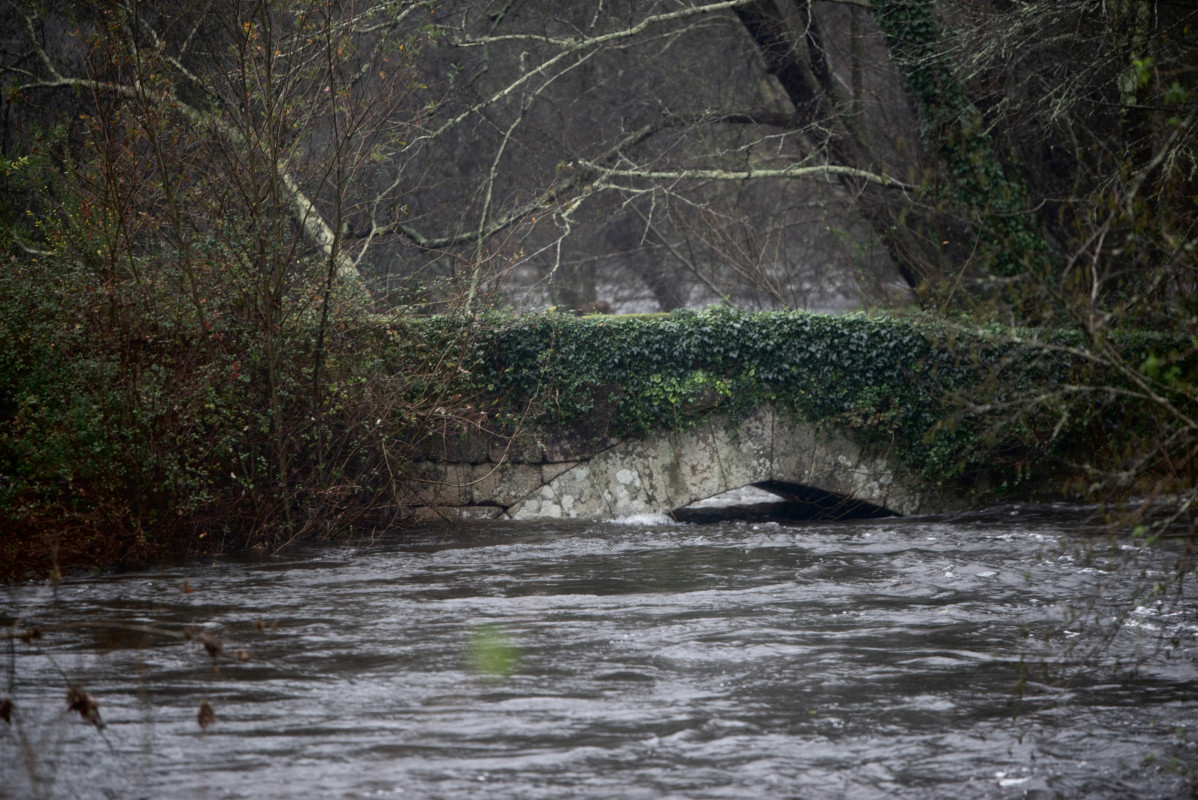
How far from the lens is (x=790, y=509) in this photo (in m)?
14.4

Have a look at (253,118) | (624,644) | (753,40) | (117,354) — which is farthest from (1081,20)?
(117,354)

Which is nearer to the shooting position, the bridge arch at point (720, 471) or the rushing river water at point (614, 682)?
the rushing river water at point (614, 682)

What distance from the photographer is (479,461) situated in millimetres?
12891

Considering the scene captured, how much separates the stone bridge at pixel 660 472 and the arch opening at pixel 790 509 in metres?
0.28

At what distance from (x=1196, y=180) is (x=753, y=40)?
8259 mm

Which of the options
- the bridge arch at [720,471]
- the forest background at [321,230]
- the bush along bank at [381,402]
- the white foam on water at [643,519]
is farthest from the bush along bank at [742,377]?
the white foam on water at [643,519]

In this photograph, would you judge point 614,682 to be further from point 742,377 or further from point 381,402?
point 742,377

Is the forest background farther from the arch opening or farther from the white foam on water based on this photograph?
the arch opening

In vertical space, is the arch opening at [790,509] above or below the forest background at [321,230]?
below

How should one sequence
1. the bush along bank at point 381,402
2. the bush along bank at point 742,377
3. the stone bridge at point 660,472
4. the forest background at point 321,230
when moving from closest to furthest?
the forest background at point 321,230
the bush along bank at point 381,402
the bush along bank at point 742,377
the stone bridge at point 660,472

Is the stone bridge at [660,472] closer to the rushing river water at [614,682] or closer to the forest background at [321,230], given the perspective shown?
the forest background at [321,230]

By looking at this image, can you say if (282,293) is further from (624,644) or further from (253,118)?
(624,644)

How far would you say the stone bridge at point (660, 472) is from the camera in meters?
12.8

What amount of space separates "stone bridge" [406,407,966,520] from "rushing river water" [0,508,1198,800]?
271cm
